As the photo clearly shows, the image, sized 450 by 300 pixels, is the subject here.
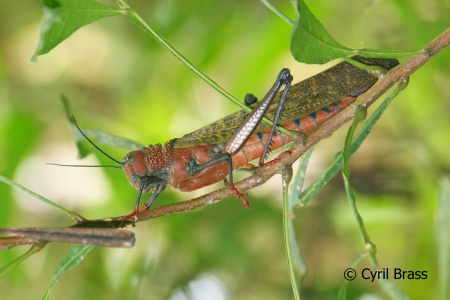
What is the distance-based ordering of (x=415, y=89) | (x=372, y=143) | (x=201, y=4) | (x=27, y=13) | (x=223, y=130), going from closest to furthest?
(x=223, y=130)
(x=415, y=89)
(x=201, y=4)
(x=372, y=143)
(x=27, y=13)

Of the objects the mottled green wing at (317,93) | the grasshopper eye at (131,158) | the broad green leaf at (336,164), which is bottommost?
the broad green leaf at (336,164)

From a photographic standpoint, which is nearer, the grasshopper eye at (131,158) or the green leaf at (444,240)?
the green leaf at (444,240)

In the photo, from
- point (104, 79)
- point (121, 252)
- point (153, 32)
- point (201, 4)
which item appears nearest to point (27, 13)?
point (104, 79)

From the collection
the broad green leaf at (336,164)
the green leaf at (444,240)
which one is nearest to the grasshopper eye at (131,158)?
the broad green leaf at (336,164)

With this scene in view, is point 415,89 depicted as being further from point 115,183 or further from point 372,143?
point 115,183

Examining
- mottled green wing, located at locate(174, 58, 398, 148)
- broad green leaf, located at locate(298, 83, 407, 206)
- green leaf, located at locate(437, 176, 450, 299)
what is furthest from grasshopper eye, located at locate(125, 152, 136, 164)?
green leaf, located at locate(437, 176, 450, 299)

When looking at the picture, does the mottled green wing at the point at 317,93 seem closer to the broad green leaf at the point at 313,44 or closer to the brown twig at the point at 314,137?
the brown twig at the point at 314,137

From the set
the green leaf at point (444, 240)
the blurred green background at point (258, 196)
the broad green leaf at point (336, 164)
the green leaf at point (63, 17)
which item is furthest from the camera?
the blurred green background at point (258, 196)
